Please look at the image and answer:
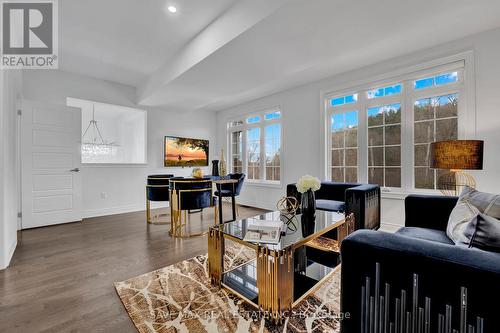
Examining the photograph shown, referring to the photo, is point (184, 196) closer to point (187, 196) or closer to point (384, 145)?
point (187, 196)

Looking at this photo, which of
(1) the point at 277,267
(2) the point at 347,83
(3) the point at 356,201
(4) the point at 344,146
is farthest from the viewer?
(4) the point at 344,146

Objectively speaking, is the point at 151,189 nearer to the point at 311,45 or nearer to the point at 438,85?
the point at 311,45

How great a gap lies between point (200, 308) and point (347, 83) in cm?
394

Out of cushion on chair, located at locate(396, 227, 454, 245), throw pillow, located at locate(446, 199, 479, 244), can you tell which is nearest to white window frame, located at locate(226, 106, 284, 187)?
cushion on chair, located at locate(396, 227, 454, 245)

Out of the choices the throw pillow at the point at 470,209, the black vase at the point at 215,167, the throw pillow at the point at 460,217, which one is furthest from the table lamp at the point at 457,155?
the black vase at the point at 215,167

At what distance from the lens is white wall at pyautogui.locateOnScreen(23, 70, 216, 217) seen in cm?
408

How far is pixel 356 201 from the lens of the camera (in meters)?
2.79

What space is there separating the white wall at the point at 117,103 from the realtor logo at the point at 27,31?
56cm

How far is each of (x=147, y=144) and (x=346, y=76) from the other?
445cm

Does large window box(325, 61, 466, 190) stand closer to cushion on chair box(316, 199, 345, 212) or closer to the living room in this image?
the living room

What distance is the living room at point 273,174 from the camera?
1128 mm

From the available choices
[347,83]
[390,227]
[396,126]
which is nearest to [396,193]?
[390,227]

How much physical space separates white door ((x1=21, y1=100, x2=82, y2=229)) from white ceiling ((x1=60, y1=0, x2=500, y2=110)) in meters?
0.96

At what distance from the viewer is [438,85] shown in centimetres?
311
